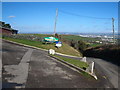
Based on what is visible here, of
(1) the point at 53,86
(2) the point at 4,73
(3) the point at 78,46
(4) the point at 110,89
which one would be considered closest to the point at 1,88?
(2) the point at 4,73

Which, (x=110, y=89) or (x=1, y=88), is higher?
(x=1, y=88)

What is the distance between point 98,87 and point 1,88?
484 centimetres

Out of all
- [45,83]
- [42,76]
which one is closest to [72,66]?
[42,76]

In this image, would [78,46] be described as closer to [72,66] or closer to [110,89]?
[72,66]

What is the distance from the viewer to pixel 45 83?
653 cm

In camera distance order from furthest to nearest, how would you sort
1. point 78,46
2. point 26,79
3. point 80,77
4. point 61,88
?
point 78,46
point 80,77
point 26,79
point 61,88

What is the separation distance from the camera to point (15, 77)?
6.88 meters

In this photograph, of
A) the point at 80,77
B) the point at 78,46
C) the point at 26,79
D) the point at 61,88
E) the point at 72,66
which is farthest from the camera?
the point at 78,46

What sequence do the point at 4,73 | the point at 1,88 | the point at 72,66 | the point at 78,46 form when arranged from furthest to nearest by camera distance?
1. the point at 78,46
2. the point at 72,66
3. the point at 4,73
4. the point at 1,88

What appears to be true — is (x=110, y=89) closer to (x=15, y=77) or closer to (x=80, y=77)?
(x=80, y=77)

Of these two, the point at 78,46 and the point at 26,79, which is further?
the point at 78,46

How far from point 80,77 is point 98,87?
1.38m

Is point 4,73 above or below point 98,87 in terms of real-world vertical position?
above

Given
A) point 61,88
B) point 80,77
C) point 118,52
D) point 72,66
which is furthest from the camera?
point 118,52
